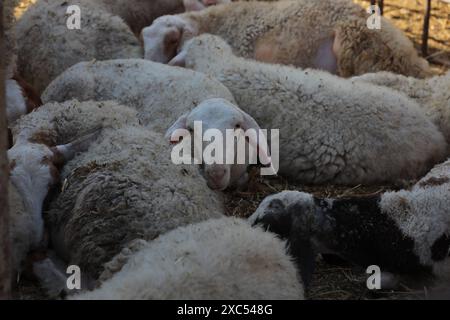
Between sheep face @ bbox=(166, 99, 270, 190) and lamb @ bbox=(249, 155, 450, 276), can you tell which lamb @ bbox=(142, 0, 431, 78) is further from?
lamb @ bbox=(249, 155, 450, 276)

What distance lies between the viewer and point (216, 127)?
15.4 feet

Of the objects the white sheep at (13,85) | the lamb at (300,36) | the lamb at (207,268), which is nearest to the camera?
the lamb at (207,268)

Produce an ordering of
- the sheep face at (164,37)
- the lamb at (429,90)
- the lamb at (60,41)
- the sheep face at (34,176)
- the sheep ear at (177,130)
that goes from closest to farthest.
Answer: the sheep face at (34,176) → the sheep ear at (177,130) → the lamb at (429,90) → the lamb at (60,41) → the sheep face at (164,37)

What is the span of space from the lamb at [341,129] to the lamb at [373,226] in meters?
1.34

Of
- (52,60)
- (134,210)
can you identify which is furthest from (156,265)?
(52,60)

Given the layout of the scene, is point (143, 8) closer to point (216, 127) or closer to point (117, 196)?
point (216, 127)

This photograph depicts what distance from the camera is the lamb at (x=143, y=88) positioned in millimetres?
5363

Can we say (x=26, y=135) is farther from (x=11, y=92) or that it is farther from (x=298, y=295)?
(x=298, y=295)

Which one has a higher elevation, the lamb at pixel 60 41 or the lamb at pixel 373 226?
the lamb at pixel 60 41

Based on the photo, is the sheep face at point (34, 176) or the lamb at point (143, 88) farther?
the lamb at point (143, 88)

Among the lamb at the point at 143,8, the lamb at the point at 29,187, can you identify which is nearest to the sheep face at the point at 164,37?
the lamb at the point at 143,8

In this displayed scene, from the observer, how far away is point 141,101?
554 cm

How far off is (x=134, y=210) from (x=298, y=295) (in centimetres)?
→ 95

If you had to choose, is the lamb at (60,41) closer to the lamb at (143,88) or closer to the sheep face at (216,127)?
the lamb at (143,88)
